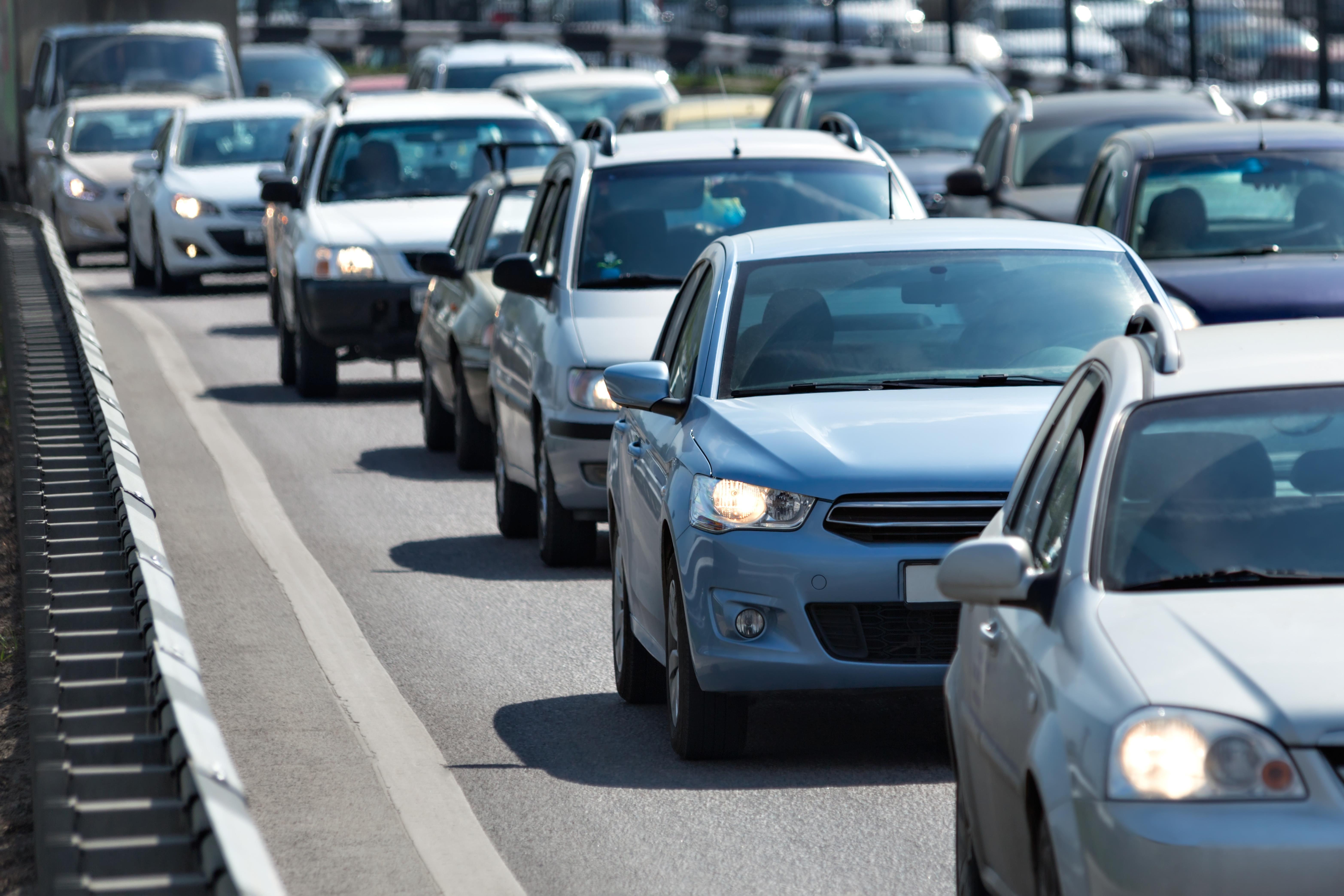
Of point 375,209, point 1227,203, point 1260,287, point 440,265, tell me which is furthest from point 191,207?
point 1260,287

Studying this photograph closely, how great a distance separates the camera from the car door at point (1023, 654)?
4.62m

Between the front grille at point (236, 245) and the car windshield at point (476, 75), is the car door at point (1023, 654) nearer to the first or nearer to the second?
the front grille at point (236, 245)

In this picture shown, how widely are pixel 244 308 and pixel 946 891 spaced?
780 inches

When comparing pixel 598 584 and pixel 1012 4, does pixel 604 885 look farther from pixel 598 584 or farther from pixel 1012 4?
pixel 1012 4

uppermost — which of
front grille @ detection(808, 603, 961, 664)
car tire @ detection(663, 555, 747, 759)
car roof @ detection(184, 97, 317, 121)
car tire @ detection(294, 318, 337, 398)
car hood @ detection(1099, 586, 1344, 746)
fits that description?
car hood @ detection(1099, 586, 1344, 746)

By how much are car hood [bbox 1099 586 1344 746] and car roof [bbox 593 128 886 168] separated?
7.55 m

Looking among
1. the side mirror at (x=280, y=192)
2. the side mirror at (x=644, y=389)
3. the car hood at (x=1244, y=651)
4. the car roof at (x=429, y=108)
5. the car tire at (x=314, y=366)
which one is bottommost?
the car tire at (x=314, y=366)

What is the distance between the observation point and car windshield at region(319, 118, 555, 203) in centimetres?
1864

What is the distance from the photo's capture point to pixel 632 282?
11594 millimetres

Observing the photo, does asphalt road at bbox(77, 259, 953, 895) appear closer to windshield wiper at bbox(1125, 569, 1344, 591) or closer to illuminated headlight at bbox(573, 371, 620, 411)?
illuminated headlight at bbox(573, 371, 620, 411)

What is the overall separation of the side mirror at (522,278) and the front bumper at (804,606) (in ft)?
15.0

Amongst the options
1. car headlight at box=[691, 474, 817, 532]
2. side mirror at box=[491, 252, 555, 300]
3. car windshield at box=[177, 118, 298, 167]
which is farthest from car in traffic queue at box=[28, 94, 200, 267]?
car headlight at box=[691, 474, 817, 532]

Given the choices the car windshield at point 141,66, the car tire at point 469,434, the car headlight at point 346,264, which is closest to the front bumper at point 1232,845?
the car tire at point 469,434

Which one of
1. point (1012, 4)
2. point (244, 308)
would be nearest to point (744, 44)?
point (1012, 4)
